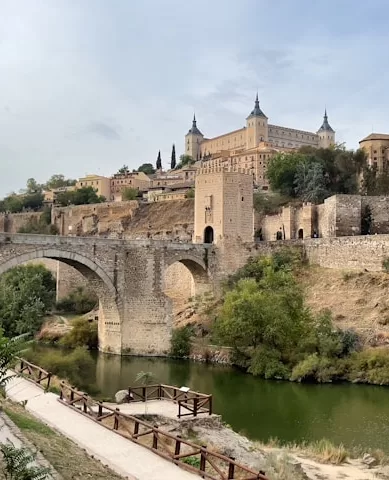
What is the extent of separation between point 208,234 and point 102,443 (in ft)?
80.0

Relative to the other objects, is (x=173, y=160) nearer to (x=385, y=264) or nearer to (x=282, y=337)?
(x=385, y=264)

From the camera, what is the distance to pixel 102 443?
33.1 feet

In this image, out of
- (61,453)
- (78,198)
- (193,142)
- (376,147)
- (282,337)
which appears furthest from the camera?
(193,142)

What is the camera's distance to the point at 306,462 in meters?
12.2

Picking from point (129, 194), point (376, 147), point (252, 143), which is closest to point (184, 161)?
point (252, 143)

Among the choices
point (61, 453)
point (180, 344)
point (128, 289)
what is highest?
point (128, 289)

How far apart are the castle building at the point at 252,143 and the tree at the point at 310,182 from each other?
26.5m

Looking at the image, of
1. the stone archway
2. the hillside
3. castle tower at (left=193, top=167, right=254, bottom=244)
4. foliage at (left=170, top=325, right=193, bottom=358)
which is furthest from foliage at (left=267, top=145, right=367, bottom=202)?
the stone archway

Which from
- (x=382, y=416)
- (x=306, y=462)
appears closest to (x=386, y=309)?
(x=382, y=416)

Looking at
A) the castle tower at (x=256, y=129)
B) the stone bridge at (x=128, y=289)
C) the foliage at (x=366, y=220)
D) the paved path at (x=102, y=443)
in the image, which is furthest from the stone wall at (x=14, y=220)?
the paved path at (x=102, y=443)

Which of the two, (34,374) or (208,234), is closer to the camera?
(34,374)

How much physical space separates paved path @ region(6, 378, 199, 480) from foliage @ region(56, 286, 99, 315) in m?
25.3

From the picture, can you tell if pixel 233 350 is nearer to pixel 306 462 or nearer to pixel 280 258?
pixel 280 258

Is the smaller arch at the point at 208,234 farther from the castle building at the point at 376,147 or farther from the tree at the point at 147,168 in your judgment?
the tree at the point at 147,168
